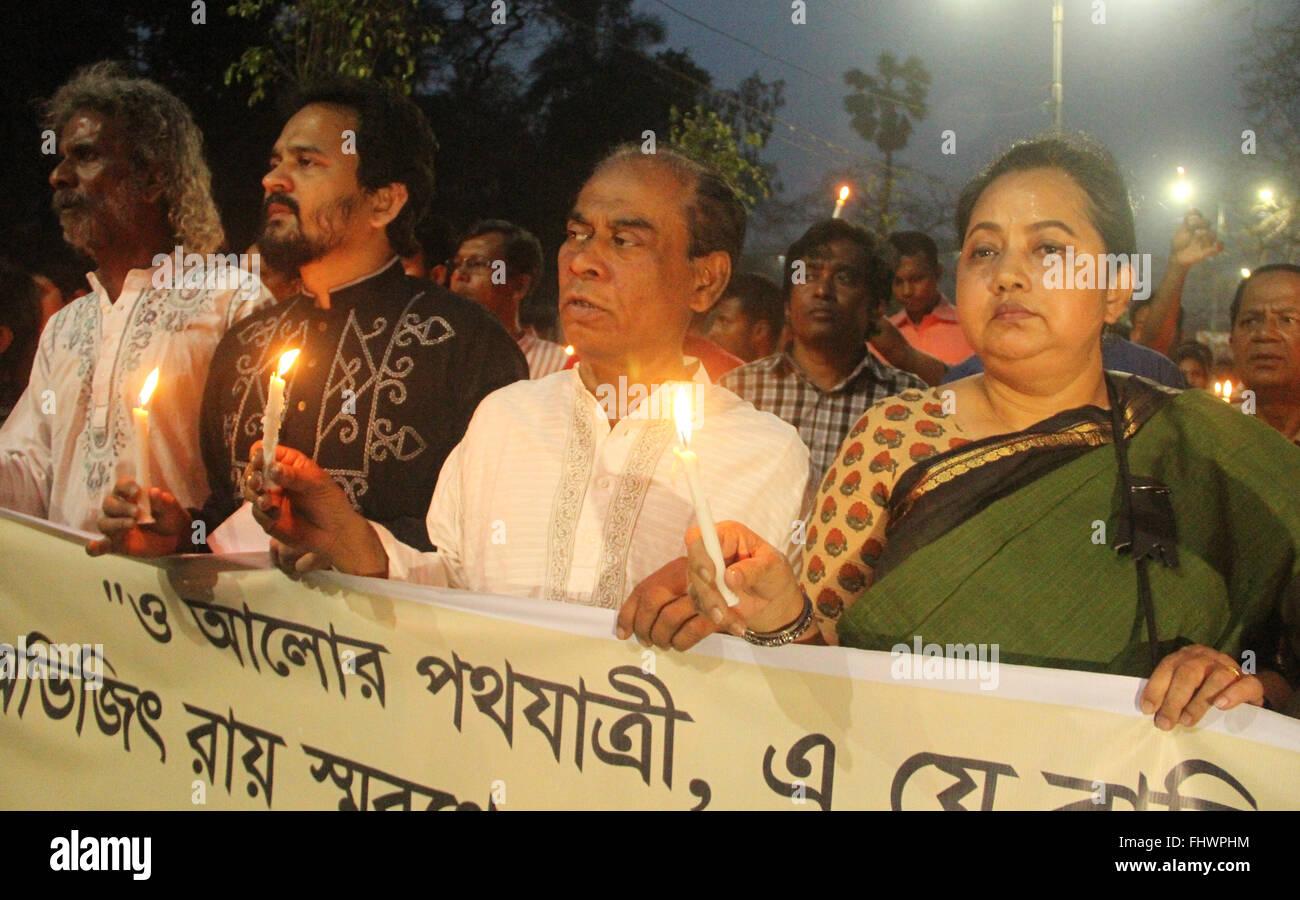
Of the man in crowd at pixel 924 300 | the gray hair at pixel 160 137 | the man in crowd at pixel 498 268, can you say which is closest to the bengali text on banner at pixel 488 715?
the gray hair at pixel 160 137

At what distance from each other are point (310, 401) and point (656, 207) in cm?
108

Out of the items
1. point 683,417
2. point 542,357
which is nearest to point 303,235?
point 542,357

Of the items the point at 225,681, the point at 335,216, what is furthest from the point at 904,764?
the point at 335,216

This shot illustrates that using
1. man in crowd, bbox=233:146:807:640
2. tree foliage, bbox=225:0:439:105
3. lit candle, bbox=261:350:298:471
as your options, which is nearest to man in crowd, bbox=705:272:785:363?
tree foliage, bbox=225:0:439:105

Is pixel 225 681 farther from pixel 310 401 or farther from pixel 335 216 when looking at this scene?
pixel 335 216

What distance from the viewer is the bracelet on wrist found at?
5.76ft

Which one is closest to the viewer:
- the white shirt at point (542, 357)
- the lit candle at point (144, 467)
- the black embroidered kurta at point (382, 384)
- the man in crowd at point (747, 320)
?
the lit candle at point (144, 467)

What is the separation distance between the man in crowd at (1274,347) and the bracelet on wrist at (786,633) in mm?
2205

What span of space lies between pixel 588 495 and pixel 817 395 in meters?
1.36

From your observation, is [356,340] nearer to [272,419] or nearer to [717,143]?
[272,419]

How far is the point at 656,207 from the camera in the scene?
2.49 m

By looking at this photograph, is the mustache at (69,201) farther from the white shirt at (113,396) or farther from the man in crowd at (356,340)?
the man in crowd at (356,340)

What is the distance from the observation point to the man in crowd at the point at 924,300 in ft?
15.7

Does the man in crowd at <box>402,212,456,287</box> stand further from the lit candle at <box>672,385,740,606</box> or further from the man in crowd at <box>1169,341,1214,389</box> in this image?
the man in crowd at <box>1169,341,1214,389</box>
